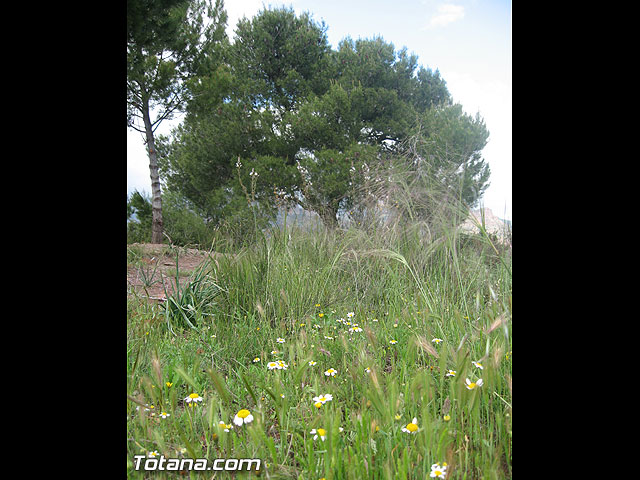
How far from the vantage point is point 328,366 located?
1369mm

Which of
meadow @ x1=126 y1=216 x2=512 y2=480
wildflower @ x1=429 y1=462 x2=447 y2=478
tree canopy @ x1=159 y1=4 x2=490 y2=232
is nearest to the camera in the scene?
wildflower @ x1=429 y1=462 x2=447 y2=478

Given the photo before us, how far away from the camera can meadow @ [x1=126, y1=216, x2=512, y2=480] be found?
81 centimetres

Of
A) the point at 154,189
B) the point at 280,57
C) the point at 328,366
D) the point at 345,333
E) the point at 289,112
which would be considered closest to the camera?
the point at 328,366

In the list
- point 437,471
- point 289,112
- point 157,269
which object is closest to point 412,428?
point 437,471

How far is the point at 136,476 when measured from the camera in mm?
815

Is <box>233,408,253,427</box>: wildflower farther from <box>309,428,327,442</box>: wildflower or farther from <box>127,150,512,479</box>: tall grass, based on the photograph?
<box>309,428,327,442</box>: wildflower

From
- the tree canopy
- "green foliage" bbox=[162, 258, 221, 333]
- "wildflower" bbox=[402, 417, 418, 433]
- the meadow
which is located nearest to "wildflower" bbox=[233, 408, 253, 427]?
the meadow

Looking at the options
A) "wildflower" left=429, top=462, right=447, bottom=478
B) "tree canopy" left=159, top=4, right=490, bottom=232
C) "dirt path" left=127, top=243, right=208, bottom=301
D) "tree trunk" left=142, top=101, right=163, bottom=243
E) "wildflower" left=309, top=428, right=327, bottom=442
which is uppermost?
"tree canopy" left=159, top=4, right=490, bottom=232

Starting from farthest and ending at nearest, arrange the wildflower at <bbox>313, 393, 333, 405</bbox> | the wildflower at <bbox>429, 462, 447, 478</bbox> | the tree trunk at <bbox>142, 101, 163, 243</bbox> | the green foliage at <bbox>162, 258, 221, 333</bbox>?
the tree trunk at <bbox>142, 101, 163, 243</bbox>, the green foliage at <bbox>162, 258, 221, 333</bbox>, the wildflower at <bbox>313, 393, 333, 405</bbox>, the wildflower at <bbox>429, 462, 447, 478</bbox>

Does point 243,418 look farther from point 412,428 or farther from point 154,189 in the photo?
point 154,189
